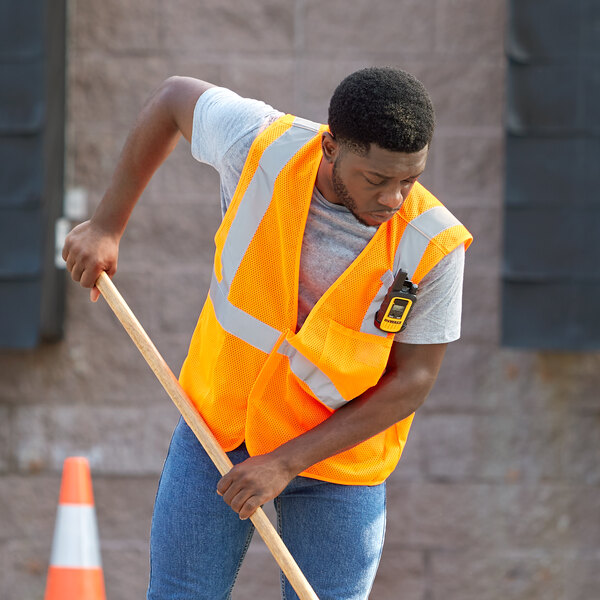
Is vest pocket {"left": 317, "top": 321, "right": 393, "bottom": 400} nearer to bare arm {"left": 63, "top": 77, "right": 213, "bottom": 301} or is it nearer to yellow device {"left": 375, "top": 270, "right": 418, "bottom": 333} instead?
yellow device {"left": 375, "top": 270, "right": 418, "bottom": 333}

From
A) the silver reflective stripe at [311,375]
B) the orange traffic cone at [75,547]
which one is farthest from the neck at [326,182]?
the orange traffic cone at [75,547]

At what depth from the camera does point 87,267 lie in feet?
7.28

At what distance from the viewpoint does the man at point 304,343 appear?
1964 mm

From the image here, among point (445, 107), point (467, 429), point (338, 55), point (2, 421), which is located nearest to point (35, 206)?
point (2, 421)

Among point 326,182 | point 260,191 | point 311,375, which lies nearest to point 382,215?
point 326,182

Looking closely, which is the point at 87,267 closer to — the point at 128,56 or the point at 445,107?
the point at 128,56

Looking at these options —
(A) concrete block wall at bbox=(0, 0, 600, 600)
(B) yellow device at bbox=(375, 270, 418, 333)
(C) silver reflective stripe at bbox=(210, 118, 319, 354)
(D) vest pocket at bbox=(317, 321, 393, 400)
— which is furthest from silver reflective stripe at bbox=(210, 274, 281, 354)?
(A) concrete block wall at bbox=(0, 0, 600, 600)

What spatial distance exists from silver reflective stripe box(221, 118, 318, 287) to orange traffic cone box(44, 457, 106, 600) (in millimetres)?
1209

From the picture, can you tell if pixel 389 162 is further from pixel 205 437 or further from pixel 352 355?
pixel 205 437

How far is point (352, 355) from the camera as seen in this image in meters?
2.01

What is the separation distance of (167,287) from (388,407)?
5.71 ft

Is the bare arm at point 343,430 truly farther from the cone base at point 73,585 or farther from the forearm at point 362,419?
the cone base at point 73,585

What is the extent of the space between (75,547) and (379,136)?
1.75m

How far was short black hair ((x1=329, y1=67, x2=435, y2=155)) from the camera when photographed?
1.78 m
